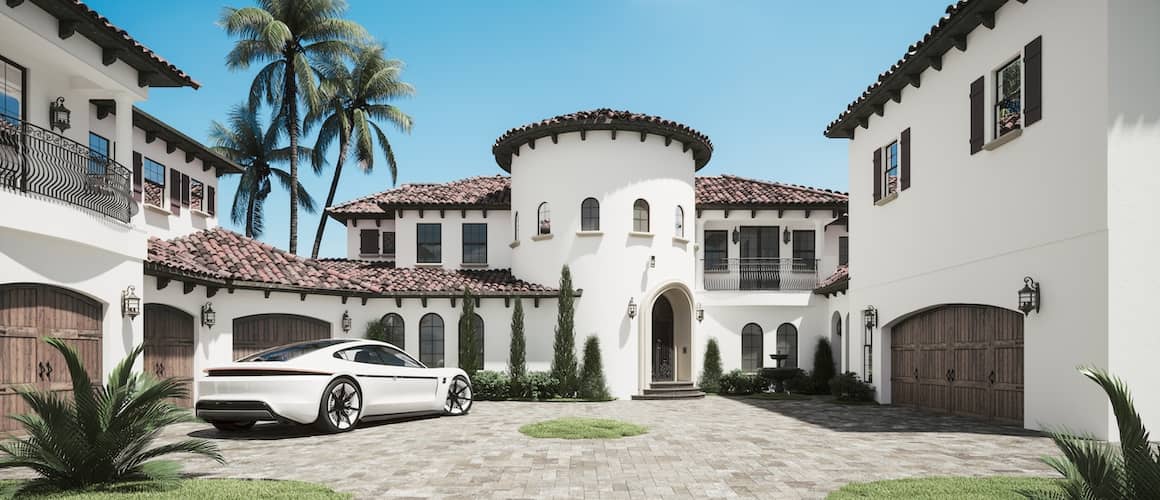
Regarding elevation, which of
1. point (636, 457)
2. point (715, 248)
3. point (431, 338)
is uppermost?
point (715, 248)

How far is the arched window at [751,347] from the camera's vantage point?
24.2m

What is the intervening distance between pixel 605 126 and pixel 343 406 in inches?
432

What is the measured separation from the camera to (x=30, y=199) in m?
10.3

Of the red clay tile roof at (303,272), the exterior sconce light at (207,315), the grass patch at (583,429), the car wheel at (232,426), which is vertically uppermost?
the red clay tile roof at (303,272)

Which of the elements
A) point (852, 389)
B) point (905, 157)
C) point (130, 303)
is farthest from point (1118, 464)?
point (852, 389)

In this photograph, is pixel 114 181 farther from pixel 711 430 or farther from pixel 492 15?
pixel 711 430

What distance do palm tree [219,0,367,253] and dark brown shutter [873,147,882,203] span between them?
65.6ft

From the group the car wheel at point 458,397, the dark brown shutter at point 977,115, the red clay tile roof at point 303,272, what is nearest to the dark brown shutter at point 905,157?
the dark brown shutter at point 977,115

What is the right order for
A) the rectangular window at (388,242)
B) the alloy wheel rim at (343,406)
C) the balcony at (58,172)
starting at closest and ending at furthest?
the balcony at (58,172), the alloy wheel rim at (343,406), the rectangular window at (388,242)

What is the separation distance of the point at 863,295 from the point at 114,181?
51.5 ft

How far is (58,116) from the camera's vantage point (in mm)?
12273

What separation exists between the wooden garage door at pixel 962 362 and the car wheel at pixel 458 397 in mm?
9064

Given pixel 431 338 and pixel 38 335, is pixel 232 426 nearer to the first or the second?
pixel 38 335

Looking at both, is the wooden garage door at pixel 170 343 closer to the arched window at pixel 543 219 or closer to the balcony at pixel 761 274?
the arched window at pixel 543 219
